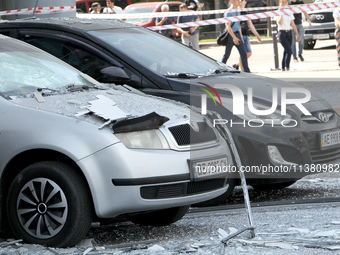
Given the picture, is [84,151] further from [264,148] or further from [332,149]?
[332,149]

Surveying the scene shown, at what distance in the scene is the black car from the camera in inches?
262

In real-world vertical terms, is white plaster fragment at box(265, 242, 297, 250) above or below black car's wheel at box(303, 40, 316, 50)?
above

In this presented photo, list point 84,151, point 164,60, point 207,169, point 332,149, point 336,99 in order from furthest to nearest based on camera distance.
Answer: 1. point 336,99
2. point 164,60
3. point 332,149
4. point 207,169
5. point 84,151

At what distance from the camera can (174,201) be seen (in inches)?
208

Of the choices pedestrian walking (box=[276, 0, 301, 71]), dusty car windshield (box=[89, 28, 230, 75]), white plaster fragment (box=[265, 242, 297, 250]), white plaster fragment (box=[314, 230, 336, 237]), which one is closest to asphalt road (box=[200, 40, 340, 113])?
pedestrian walking (box=[276, 0, 301, 71])

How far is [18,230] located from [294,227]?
1.93 meters

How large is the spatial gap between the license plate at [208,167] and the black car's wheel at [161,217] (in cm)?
49

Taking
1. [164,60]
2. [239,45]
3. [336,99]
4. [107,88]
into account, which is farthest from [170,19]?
[107,88]

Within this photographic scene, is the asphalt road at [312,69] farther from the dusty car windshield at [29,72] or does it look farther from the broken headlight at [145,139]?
the broken headlight at [145,139]

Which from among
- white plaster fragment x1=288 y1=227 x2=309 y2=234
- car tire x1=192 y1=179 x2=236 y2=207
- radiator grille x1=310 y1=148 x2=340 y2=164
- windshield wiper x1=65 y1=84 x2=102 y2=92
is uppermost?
windshield wiper x1=65 y1=84 x2=102 y2=92

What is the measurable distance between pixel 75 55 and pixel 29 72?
1389 mm

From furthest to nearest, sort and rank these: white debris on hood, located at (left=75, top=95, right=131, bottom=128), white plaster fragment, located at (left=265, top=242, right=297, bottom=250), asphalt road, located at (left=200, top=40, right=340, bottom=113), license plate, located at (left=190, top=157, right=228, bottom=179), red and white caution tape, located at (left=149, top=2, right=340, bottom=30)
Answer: red and white caution tape, located at (left=149, top=2, right=340, bottom=30)
asphalt road, located at (left=200, top=40, right=340, bottom=113)
license plate, located at (left=190, top=157, right=228, bottom=179)
white debris on hood, located at (left=75, top=95, right=131, bottom=128)
white plaster fragment, located at (left=265, top=242, right=297, bottom=250)

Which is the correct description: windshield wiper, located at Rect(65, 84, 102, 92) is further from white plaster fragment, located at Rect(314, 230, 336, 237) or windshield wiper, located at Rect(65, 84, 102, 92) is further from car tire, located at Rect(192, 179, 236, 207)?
white plaster fragment, located at Rect(314, 230, 336, 237)

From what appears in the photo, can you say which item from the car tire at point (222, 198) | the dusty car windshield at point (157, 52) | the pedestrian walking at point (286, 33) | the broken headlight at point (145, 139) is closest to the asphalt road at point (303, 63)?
the pedestrian walking at point (286, 33)
